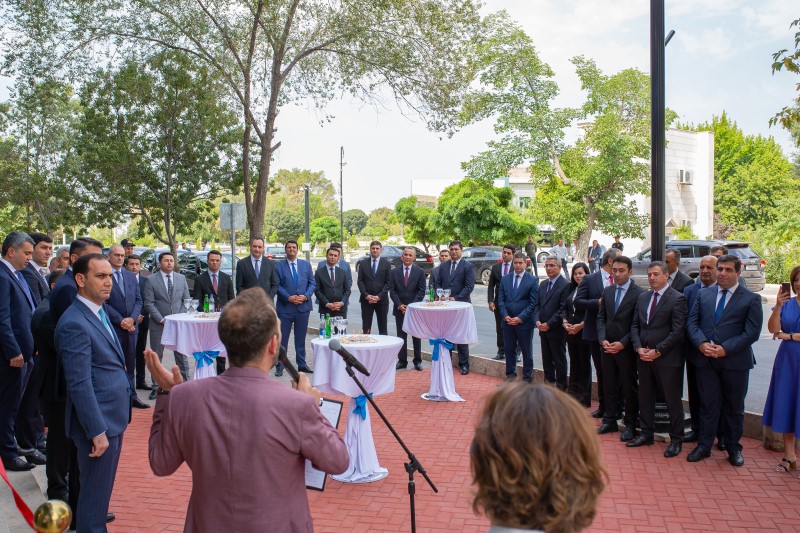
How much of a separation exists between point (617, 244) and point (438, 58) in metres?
9.05

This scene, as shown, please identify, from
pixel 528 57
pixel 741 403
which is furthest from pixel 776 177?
pixel 741 403

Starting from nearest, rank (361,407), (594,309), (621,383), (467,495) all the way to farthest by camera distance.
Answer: (467,495), (361,407), (621,383), (594,309)

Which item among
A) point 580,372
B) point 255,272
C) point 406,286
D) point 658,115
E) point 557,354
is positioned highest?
point 658,115

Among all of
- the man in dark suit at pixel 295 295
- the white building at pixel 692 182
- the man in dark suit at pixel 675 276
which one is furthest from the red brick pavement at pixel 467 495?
the white building at pixel 692 182

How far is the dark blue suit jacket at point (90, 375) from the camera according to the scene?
3.88 m

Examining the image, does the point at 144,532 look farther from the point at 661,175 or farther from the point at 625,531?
the point at 661,175

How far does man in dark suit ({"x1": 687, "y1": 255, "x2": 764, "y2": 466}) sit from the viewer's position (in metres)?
6.41

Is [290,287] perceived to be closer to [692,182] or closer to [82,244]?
[82,244]

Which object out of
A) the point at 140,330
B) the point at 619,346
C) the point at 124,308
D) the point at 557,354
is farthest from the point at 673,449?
the point at 140,330

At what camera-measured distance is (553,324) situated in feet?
29.9

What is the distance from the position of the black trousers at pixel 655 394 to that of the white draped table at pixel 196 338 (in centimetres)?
509

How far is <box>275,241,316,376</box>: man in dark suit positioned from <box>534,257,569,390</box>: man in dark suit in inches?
155

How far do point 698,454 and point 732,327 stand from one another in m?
1.30

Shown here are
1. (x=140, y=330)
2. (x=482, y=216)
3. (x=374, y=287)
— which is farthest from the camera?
(x=482, y=216)
